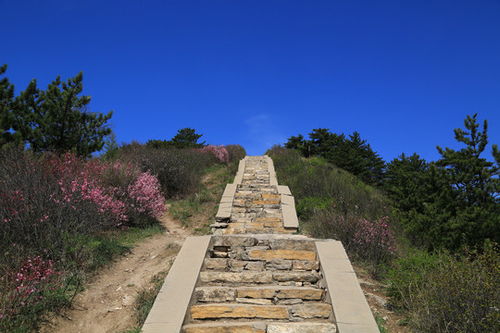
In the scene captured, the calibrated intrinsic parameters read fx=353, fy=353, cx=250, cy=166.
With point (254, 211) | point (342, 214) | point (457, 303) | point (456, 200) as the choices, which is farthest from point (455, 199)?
point (457, 303)

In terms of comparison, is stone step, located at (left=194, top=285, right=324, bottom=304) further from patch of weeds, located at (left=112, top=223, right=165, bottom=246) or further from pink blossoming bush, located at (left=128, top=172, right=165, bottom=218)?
pink blossoming bush, located at (left=128, top=172, right=165, bottom=218)

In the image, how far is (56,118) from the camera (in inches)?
472

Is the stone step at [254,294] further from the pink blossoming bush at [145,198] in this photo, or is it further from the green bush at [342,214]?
the pink blossoming bush at [145,198]

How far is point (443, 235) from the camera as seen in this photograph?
919cm

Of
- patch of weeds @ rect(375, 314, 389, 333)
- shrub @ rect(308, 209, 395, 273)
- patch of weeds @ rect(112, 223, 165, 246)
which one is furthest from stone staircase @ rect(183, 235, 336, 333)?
patch of weeds @ rect(112, 223, 165, 246)

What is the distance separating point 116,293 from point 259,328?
2.42 meters

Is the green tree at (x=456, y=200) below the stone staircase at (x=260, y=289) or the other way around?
the other way around

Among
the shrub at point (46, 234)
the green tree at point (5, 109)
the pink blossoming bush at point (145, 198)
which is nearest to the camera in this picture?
the shrub at point (46, 234)

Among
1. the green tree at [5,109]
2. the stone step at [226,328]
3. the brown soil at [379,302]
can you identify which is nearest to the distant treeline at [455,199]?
the brown soil at [379,302]

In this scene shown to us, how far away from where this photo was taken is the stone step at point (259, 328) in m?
3.88

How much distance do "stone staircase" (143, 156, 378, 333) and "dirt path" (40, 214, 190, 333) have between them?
72 cm

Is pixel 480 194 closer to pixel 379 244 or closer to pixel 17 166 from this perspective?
pixel 379 244

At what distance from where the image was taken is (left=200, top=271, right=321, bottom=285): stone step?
5.02m

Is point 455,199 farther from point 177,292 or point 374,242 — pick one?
point 177,292
